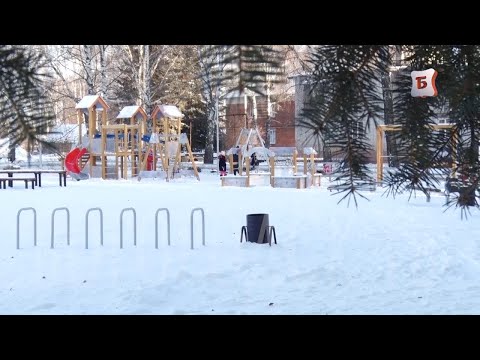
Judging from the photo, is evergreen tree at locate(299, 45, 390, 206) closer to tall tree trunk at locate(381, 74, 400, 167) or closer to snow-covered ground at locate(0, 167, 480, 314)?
tall tree trunk at locate(381, 74, 400, 167)

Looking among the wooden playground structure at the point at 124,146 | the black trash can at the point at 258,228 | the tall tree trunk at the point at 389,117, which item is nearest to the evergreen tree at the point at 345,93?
the tall tree trunk at the point at 389,117

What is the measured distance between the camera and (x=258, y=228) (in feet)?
30.6

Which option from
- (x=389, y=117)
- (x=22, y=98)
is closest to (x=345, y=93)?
(x=389, y=117)

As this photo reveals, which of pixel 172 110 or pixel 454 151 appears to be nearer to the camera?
pixel 454 151

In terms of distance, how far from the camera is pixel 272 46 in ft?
2.07

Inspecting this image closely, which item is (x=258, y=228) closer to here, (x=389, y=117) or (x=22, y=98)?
(x=389, y=117)

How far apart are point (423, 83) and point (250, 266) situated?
23.1 feet

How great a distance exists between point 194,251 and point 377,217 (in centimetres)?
496

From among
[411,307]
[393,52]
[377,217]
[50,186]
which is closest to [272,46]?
[393,52]

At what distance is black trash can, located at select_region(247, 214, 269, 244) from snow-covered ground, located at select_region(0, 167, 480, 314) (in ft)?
0.54

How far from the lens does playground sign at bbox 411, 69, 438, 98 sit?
2.71ft

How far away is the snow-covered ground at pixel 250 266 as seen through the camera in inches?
238

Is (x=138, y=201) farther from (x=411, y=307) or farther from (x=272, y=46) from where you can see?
(x=272, y=46)

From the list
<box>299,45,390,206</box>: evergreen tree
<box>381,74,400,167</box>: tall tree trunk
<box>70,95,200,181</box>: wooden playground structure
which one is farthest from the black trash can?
<box>70,95,200,181</box>: wooden playground structure
